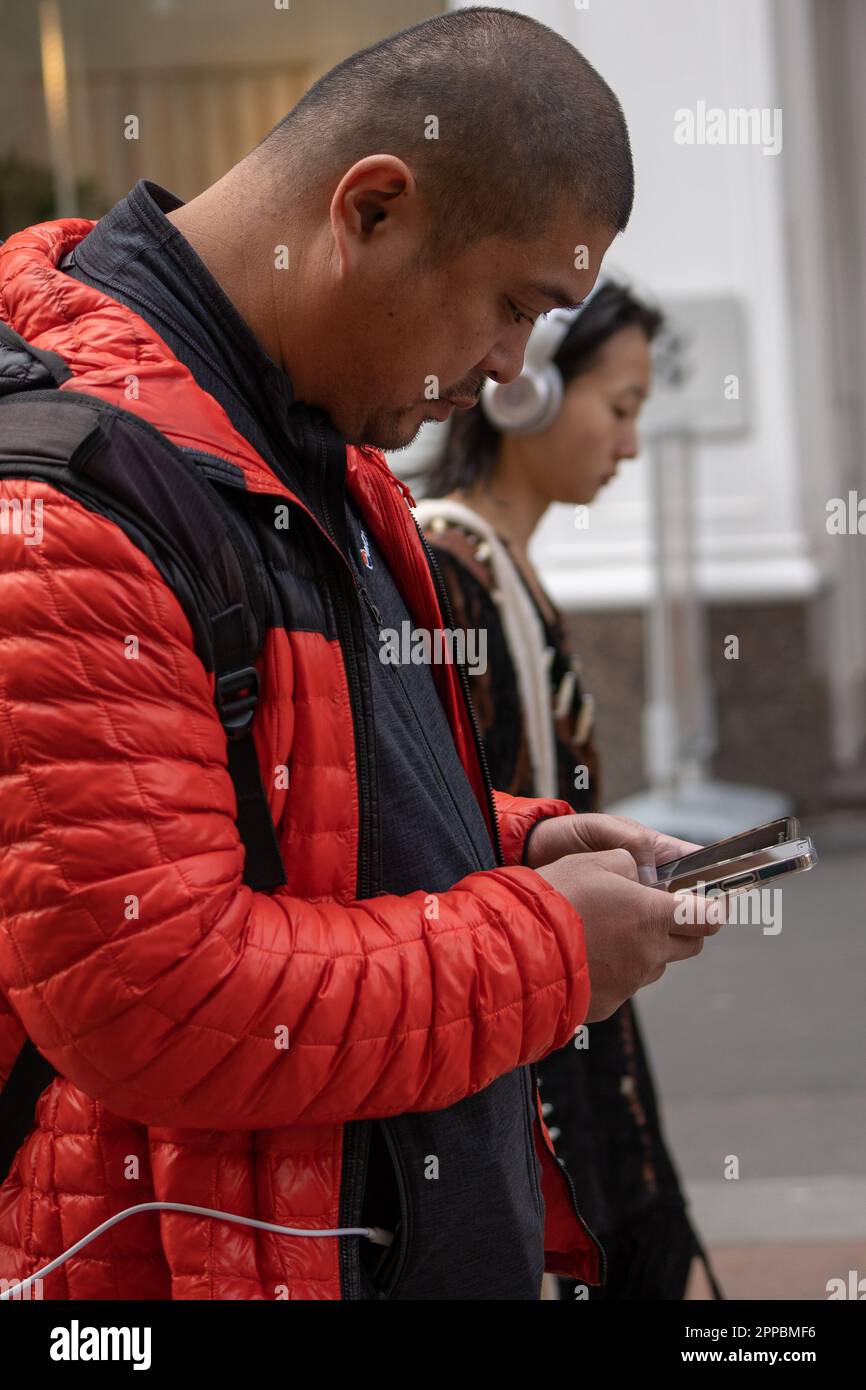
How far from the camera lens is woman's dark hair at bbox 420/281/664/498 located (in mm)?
2797

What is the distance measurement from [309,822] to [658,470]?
578cm

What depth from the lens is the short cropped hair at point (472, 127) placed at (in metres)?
1.31

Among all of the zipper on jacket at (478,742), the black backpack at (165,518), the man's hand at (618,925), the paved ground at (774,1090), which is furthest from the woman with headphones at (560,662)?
the black backpack at (165,518)

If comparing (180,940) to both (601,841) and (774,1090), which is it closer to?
(601,841)

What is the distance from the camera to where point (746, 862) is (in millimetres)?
1423

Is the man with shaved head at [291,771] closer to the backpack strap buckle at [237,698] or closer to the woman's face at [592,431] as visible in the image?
the backpack strap buckle at [237,698]

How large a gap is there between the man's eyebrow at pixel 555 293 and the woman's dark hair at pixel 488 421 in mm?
1343

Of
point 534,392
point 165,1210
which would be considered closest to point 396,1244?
point 165,1210

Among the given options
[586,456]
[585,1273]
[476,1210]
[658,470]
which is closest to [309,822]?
[476,1210]

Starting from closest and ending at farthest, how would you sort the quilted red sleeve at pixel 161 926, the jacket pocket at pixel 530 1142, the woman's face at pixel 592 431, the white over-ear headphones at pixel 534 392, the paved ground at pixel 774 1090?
the quilted red sleeve at pixel 161 926 → the jacket pocket at pixel 530 1142 → the white over-ear headphones at pixel 534 392 → the woman's face at pixel 592 431 → the paved ground at pixel 774 1090

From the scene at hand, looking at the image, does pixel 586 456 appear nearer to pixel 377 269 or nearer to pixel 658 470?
pixel 377 269

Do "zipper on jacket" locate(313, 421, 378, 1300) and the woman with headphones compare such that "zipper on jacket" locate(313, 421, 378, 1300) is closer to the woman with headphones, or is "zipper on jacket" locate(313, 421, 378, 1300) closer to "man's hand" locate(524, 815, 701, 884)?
"man's hand" locate(524, 815, 701, 884)

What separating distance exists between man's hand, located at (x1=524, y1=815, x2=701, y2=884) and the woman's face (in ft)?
4.06

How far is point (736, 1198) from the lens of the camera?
3846 mm
